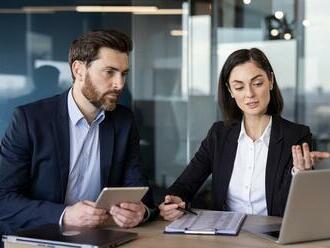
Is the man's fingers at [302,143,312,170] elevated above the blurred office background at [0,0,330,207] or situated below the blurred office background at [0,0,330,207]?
below

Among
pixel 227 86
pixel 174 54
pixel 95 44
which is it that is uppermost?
pixel 174 54

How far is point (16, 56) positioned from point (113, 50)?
3.27 m

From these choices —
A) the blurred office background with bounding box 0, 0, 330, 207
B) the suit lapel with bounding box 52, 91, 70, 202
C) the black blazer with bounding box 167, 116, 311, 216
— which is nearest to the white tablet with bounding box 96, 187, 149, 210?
the suit lapel with bounding box 52, 91, 70, 202

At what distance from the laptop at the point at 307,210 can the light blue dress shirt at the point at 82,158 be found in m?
0.80

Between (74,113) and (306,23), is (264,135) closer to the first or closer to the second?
(74,113)

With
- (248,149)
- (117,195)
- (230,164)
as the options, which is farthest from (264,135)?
(117,195)

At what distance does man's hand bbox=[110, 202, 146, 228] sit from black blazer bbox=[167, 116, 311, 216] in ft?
1.47

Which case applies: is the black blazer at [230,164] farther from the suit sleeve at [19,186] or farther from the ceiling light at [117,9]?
the ceiling light at [117,9]

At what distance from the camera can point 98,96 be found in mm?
2285

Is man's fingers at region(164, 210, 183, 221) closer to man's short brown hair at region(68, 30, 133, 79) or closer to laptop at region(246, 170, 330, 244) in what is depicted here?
laptop at region(246, 170, 330, 244)

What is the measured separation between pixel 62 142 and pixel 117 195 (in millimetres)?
462

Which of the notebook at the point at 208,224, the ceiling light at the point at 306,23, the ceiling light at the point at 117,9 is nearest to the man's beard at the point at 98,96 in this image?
the notebook at the point at 208,224

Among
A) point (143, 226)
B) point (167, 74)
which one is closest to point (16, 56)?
point (167, 74)

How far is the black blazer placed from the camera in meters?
2.47
